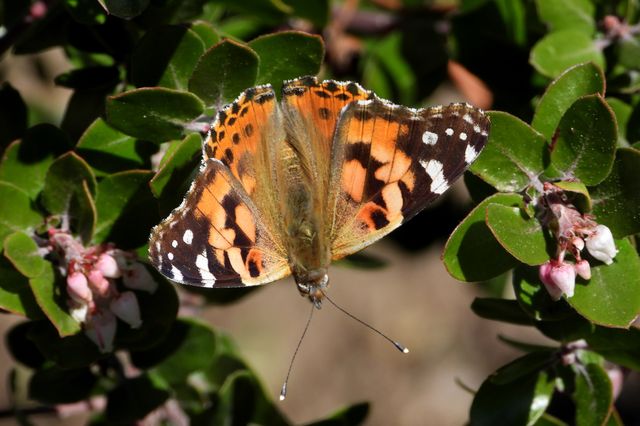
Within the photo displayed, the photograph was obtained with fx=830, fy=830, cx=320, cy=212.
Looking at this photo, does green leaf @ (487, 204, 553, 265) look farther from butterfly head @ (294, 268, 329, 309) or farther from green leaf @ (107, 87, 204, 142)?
green leaf @ (107, 87, 204, 142)

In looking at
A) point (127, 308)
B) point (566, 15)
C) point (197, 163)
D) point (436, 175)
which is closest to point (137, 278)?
point (127, 308)

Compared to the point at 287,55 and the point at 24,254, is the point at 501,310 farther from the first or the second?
the point at 24,254

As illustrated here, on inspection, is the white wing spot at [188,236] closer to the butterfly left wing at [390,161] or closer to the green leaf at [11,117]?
the butterfly left wing at [390,161]

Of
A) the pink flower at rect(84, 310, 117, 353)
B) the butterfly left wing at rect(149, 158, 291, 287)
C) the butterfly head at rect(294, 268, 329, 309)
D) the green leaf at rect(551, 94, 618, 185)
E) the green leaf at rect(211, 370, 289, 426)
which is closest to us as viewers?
the green leaf at rect(551, 94, 618, 185)

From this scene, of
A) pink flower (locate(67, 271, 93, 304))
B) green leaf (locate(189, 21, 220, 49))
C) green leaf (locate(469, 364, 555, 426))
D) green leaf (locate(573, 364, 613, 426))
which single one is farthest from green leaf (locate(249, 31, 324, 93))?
green leaf (locate(573, 364, 613, 426))

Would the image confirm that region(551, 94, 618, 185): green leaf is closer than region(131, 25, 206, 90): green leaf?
Yes
